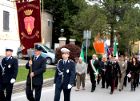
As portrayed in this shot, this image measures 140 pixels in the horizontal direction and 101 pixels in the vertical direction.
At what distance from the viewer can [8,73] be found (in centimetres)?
1377

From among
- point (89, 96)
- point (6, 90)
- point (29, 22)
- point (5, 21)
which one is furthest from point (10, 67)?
point (5, 21)

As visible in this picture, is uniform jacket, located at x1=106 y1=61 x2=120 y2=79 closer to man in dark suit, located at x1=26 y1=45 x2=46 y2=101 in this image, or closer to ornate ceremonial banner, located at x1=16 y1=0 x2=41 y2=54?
ornate ceremonial banner, located at x1=16 y1=0 x2=41 y2=54

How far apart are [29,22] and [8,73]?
1647 millimetres

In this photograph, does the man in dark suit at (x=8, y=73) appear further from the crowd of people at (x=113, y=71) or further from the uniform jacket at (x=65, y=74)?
the crowd of people at (x=113, y=71)

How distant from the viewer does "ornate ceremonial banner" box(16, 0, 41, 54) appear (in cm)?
1417

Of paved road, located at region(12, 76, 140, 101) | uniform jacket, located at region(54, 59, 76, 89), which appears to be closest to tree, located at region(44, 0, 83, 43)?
paved road, located at region(12, 76, 140, 101)

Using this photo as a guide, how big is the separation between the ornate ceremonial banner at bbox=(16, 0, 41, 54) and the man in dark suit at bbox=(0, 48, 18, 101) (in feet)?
2.95

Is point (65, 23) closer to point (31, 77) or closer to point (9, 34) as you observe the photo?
point (9, 34)

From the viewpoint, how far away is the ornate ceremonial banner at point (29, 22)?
14.2 m

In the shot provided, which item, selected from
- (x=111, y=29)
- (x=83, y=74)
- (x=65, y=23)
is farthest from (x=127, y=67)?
(x=65, y=23)

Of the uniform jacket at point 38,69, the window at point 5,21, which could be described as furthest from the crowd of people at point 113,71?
the window at point 5,21

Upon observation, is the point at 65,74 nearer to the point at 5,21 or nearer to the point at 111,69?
the point at 111,69

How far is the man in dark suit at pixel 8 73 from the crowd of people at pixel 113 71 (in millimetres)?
7904

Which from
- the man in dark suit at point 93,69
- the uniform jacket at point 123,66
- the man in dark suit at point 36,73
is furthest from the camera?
the uniform jacket at point 123,66
